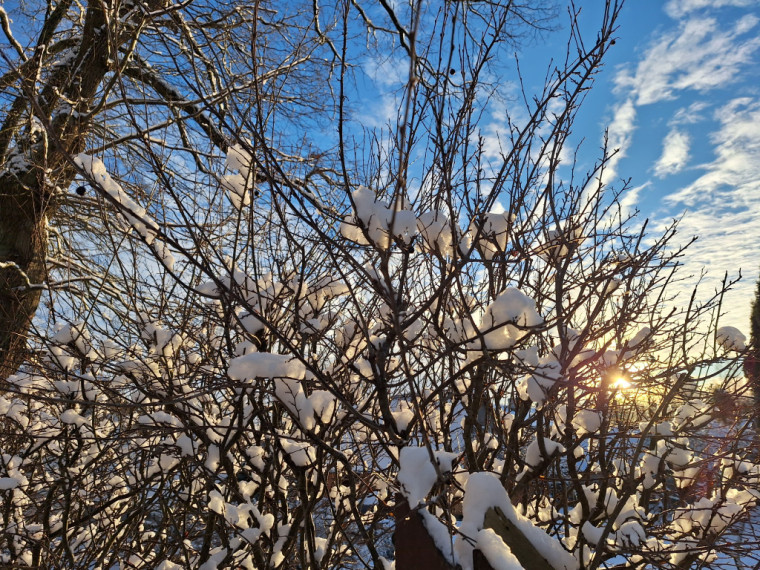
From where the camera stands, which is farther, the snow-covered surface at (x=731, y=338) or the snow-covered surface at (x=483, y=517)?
the snow-covered surface at (x=731, y=338)

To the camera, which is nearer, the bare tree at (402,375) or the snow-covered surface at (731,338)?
the bare tree at (402,375)

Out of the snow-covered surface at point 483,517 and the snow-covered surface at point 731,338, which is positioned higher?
the snow-covered surface at point 731,338

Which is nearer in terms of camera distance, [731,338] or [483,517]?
[483,517]

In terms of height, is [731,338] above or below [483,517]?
above

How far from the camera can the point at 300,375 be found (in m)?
1.40

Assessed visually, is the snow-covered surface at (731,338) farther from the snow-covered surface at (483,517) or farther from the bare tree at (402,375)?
the snow-covered surface at (483,517)

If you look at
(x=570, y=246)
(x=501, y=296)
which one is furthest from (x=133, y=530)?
(x=570, y=246)

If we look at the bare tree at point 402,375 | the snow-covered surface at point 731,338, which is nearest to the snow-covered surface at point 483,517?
the bare tree at point 402,375

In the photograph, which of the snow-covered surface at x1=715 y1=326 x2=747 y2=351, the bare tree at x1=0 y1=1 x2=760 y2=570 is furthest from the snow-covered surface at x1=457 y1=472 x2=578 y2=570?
the snow-covered surface at x1=715 y1=326 x2=747 y2=351

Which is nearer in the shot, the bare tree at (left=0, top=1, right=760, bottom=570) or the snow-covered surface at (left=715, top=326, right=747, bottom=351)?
the bare tree at (left=0, top=1, right=760, bottom=570)

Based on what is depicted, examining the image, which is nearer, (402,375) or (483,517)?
(483,517)

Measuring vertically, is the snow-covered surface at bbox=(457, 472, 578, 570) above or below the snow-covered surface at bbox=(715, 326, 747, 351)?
below

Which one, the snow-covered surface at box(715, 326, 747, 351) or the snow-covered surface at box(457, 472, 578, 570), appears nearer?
the snow-covered surface at box(457, 472, 578, 570)

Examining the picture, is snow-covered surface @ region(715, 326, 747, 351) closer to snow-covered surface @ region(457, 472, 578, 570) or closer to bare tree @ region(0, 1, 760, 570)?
bare tree @ region(0, 1, 760, 570)
